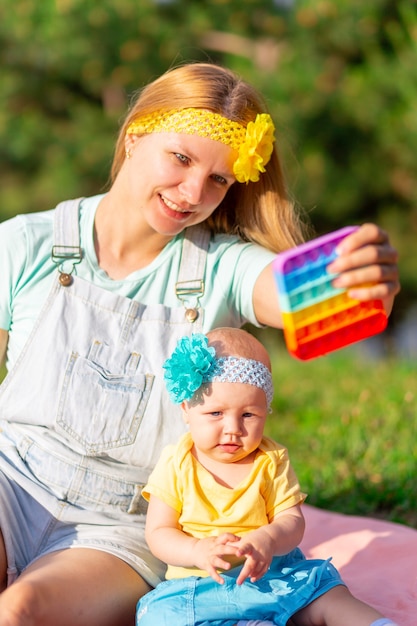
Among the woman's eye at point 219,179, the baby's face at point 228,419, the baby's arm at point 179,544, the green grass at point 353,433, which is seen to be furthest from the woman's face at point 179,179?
the green grass at point 353,433

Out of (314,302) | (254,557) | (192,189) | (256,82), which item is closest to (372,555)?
(254,557)

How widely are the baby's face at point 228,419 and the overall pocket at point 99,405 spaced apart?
272 mm

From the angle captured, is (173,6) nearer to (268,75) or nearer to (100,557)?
(268,75)

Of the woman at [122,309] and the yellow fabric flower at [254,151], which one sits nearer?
the woman at [122,309]

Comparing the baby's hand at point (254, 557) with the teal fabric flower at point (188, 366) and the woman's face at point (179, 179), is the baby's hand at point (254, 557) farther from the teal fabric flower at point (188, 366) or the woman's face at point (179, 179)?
the woman's face at point (179, 179)

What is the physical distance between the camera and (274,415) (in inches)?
165

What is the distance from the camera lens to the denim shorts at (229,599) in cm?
186

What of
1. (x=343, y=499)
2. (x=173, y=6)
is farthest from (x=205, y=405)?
(x=173, y=6)

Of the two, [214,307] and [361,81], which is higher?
Answer: [361,81]

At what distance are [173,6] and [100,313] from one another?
678 centimetres

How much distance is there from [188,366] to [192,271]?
18.4 inches

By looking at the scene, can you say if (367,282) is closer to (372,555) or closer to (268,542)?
(268,542)

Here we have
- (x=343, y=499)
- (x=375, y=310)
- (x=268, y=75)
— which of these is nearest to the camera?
(x=375, y=310)

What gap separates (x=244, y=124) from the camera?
2.30m
